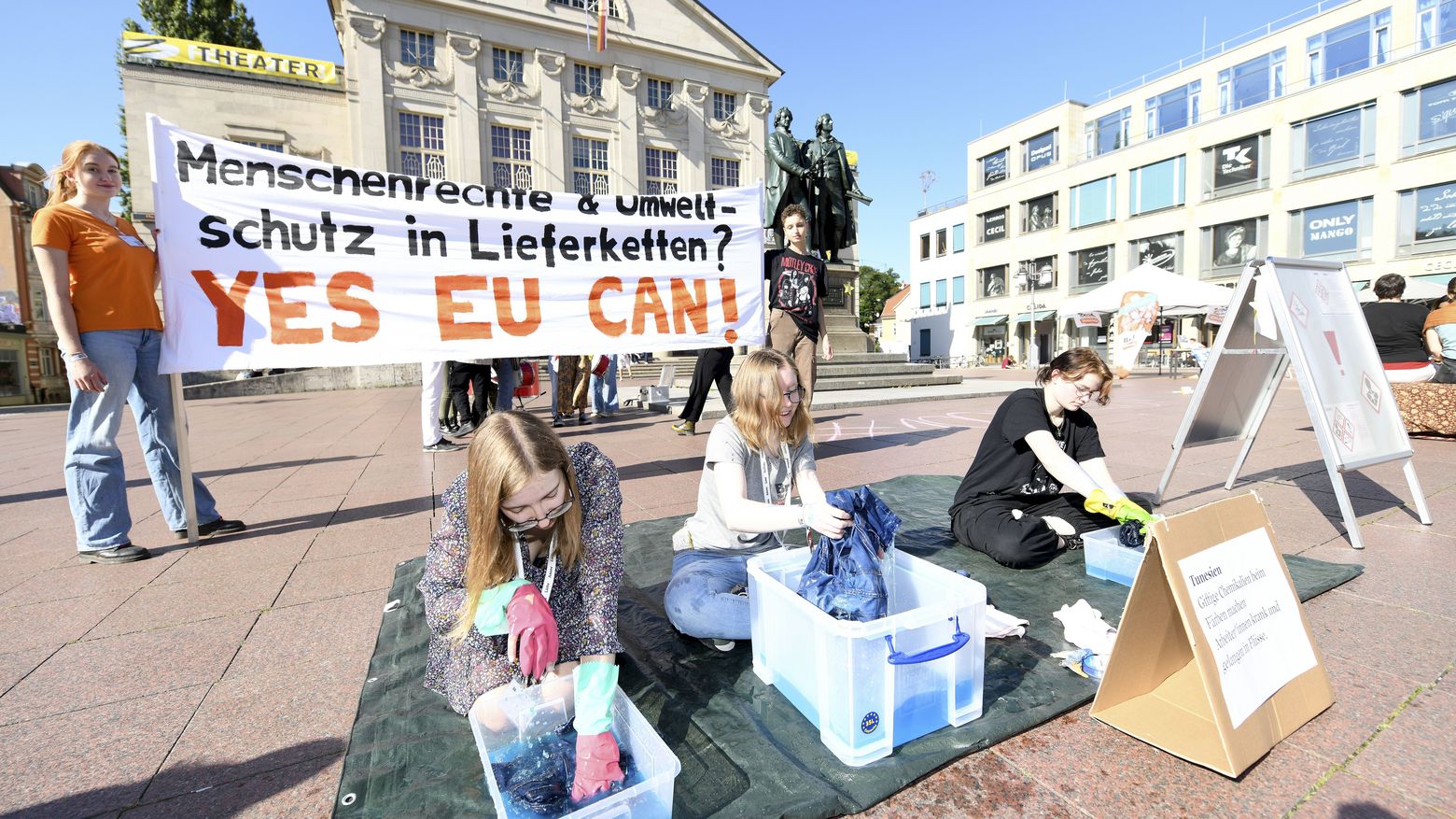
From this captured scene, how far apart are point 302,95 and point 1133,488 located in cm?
3282

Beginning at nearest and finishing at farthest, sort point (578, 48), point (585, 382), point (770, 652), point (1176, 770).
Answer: point (1176, 770) → point (770, 652) → point (585, 382) → point (578, 48)

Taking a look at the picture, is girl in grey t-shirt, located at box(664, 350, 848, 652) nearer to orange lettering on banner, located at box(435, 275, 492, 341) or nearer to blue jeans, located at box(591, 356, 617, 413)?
orange lettering on banner, located at box(435, 275, 492, 341)

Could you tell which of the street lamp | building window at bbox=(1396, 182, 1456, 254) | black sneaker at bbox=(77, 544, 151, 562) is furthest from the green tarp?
the street lamp

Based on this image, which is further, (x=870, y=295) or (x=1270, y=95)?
(x=870, y=295)

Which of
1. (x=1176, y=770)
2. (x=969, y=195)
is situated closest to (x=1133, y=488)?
(x=1176, y=770)

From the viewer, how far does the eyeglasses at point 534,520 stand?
1.77m

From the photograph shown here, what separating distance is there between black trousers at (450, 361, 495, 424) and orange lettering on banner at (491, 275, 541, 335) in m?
3.89

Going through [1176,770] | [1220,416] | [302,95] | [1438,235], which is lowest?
[1176,770]

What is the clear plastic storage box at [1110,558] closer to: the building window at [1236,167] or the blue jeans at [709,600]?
the blue jeans at [709,600]

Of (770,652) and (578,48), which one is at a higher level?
(578,48)

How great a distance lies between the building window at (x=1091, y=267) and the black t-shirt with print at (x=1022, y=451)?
1530 inches

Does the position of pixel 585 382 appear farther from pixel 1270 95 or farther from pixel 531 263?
pixel 1270 95

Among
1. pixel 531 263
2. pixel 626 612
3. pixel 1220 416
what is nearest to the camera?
pixel 626 612

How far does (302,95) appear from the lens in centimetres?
2675
